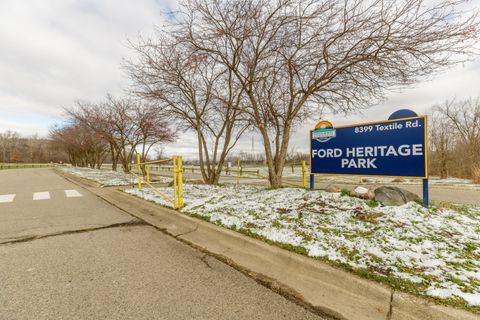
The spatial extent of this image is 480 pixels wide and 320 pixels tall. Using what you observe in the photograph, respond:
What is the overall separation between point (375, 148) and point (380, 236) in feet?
7.59

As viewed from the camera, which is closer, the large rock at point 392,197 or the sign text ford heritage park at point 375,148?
the sign text ford heritage park at point 375,148

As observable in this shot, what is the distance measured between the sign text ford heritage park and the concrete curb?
121 inches

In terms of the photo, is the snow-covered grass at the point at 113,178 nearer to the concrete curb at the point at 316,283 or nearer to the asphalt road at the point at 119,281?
the asphalt road at the point at 119,281

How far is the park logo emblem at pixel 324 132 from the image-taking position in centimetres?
565

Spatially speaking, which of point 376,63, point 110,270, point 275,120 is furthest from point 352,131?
point 110,270

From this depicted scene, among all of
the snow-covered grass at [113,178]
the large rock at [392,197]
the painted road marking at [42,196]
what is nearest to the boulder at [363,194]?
the large rock at [392,197]

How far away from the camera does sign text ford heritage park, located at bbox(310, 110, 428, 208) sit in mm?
4312

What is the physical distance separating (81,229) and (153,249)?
217cm

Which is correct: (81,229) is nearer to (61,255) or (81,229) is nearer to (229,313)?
(61,255)

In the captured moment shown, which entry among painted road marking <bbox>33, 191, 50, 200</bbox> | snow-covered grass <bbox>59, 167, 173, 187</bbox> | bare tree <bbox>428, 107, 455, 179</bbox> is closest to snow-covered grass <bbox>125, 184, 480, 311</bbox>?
painted road marking <bbox>33, 191, 50, 200</bbox>

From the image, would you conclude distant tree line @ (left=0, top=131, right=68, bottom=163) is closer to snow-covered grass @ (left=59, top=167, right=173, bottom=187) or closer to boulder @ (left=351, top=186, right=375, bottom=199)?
snow-covered grass @ (left=59, top=167, right=173, bottom=187)

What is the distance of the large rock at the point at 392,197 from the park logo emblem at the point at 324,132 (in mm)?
1696

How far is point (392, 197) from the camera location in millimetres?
4508

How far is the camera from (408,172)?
443 centimetres
